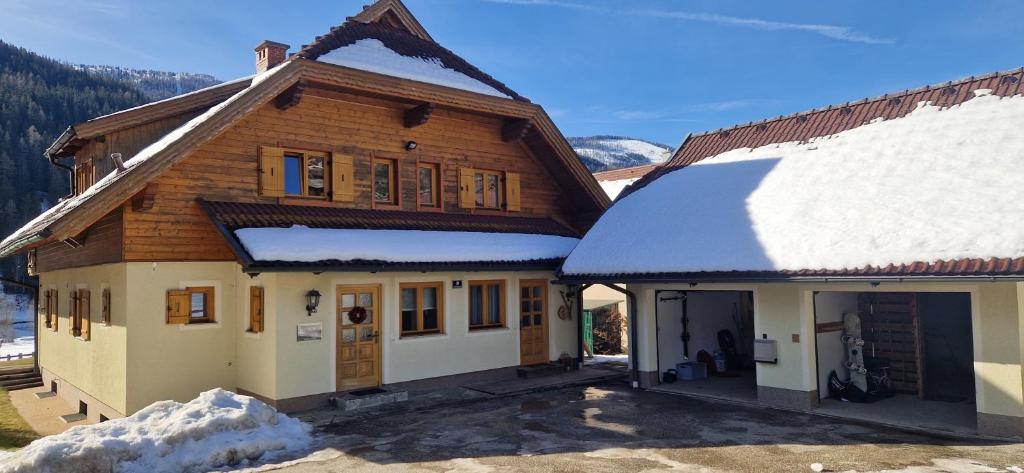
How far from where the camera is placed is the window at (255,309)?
475 inches

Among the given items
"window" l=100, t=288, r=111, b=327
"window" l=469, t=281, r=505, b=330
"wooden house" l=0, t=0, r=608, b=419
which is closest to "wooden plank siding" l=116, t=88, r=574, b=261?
"wooden house" l=0, t=0, r=608, b=419

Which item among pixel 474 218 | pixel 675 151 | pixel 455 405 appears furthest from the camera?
pixel 675 151

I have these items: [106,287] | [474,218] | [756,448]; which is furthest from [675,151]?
[106,287]

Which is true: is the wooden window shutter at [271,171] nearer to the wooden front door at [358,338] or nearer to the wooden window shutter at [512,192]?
the wooden front door at [358,338]

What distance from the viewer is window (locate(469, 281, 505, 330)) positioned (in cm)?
1498

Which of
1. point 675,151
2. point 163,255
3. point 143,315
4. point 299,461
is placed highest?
point 675,151

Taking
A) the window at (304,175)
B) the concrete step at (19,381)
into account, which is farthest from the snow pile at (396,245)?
the concrete step at (19,381)

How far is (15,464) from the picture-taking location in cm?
776

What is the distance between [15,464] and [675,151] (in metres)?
14.6

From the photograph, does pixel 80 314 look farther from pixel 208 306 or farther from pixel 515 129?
pixel 515 129

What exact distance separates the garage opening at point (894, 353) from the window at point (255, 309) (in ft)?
31.8

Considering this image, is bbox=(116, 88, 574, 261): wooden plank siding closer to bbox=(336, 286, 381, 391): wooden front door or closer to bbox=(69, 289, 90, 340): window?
bbox=(336, 286, 381, 391): wooden front door

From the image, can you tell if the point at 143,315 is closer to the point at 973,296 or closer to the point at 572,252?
the point at 572,252

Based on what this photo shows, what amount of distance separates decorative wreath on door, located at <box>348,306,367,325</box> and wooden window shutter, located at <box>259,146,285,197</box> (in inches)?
107
